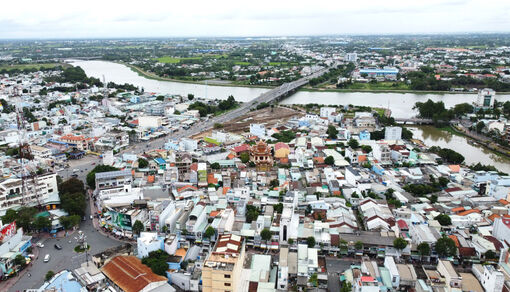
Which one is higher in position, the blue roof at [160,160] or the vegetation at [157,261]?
the blue roof at [160,160]

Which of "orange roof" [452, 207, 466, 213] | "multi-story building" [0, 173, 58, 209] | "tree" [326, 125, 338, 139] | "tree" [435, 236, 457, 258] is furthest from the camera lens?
"tree" [326, 125, 338, 139]

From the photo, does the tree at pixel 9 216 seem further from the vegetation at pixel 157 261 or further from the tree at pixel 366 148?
the tree at pixel 366 148

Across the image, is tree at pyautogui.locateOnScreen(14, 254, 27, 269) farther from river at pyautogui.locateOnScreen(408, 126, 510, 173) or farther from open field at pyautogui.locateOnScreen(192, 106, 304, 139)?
river at pyautogui.locateOnScreen(408, 126, 510, 173)

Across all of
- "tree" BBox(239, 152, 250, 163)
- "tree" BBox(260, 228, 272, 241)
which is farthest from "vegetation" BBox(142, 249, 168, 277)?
"tree" BBox(239, 152, 250, 163)

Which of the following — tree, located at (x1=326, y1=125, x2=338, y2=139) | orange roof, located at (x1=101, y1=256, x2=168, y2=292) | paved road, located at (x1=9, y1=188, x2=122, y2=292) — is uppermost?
tree, located at (x1=326, y1=125, x2=338, y2=139)

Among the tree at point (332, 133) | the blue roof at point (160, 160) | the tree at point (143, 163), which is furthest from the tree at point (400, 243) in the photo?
the tree at point (332, 133)

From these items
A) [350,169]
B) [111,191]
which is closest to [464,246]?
[350,169]
